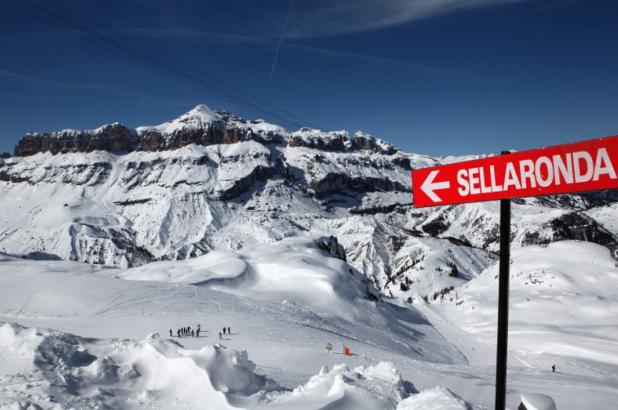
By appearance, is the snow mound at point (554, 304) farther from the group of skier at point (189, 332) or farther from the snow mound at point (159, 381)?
the snow mound at point (159, 381)

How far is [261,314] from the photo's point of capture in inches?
1633

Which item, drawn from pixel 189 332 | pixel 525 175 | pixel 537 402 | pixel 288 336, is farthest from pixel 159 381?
pixel 288 336

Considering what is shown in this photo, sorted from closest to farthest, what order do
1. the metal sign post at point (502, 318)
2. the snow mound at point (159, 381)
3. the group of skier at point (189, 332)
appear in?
the metal sign post at point (502, 318) < the snow mound at point (159, 381) < the group of skier at point (189, 332)

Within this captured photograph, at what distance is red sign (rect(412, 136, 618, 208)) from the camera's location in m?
4.29

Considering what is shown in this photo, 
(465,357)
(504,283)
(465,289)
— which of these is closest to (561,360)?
(465,357)

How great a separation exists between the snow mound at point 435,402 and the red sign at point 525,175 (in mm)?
4446

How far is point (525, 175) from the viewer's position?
16.2 ft

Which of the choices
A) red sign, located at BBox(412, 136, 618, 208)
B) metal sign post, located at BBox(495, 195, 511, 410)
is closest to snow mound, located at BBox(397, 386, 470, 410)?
metal sign post, located at BBox(495, 195, 511, 410)

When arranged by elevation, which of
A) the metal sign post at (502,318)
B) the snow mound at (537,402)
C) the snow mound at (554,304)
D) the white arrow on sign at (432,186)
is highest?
the white arrow on sign at (432,186)

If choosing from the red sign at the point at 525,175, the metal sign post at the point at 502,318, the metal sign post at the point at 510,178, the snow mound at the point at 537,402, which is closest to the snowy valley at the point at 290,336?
the snow mound at the point at 537,402

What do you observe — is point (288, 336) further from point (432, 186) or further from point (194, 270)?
point (194, 270)

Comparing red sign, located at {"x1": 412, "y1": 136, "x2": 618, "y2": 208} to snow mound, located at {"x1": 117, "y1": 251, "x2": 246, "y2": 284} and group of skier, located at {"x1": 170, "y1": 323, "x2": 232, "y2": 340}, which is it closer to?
group of skier, located at {"x1": 170, "y1": 323, "x2": 232, "y2": 340}

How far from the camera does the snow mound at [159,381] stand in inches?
385

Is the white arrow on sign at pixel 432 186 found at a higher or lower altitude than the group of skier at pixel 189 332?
higher
